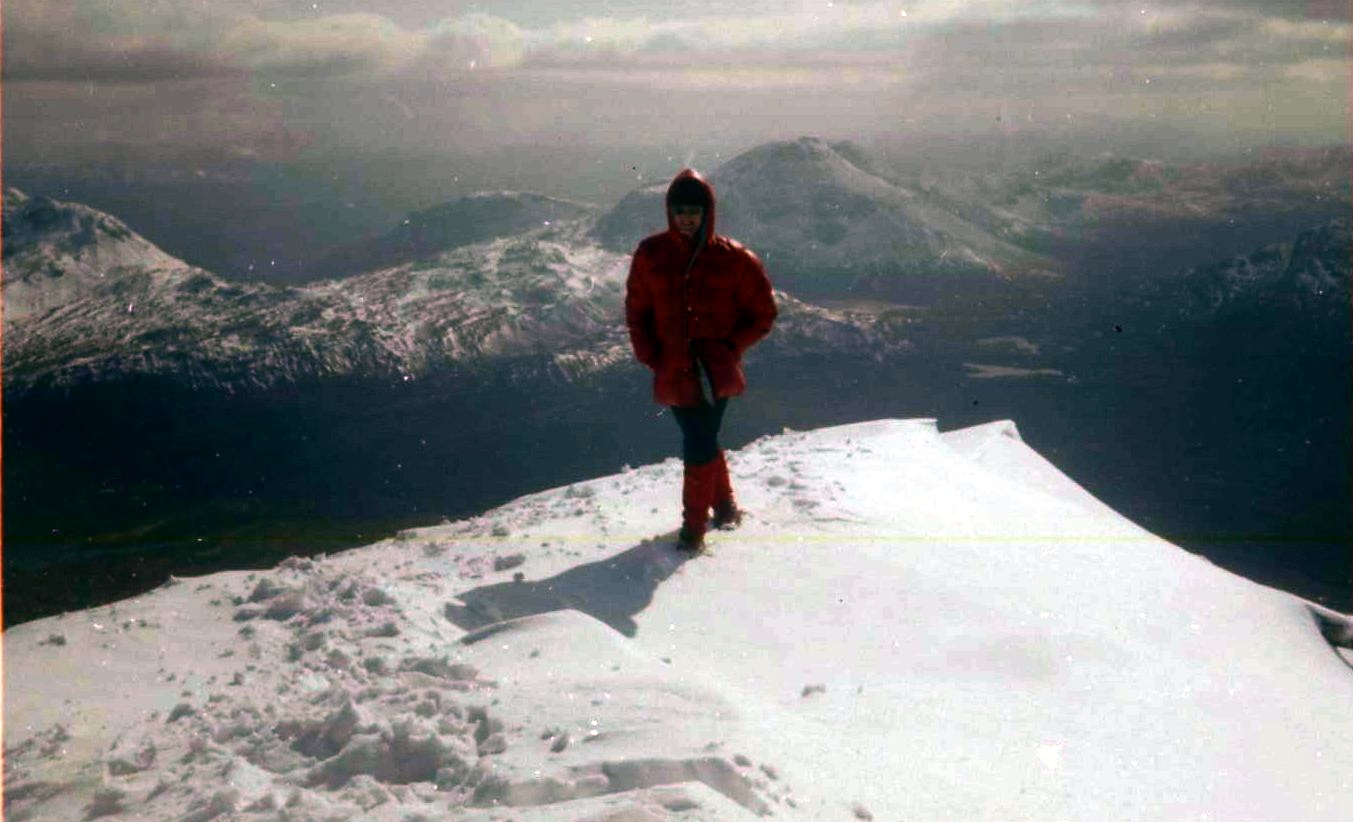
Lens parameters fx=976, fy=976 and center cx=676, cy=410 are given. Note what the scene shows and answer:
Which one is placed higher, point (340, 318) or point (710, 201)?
point (710, 201)

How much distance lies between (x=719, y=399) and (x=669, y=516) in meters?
1.60

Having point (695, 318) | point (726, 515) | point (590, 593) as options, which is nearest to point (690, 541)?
point (726, 515)

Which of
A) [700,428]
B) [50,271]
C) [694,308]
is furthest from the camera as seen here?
[50,271]

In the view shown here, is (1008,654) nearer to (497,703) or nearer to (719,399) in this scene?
(719,399)

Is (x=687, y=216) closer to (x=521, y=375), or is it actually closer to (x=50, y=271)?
(x=521, y=375)

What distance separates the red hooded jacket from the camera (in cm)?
647

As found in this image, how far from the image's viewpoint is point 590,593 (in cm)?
619

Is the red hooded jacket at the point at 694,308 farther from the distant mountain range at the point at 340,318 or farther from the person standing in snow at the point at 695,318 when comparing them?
the distant mountain range at the point at 340,318

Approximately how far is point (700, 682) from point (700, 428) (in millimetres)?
2478

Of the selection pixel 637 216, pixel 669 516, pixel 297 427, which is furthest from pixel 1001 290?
pixel 669 516

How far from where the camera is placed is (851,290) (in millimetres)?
190875

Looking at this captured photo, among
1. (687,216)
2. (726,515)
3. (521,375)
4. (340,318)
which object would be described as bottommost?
(521,375)

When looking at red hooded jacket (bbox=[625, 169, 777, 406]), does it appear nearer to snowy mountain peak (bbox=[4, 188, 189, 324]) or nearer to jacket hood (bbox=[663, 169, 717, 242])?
jacket hood (bbox=[663, 169, 717, 242])

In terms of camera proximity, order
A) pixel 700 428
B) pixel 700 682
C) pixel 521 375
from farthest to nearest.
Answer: pixel 521 375
pixel 700 428
pixel 700 682
